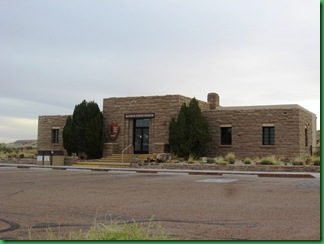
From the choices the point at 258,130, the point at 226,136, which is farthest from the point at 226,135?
the point at 258,130

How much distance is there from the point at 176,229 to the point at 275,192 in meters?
6.52

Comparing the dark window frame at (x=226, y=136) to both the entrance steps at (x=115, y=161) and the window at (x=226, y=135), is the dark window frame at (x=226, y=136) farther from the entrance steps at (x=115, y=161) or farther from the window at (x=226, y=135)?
the entrance steps at (x=115, y=161)

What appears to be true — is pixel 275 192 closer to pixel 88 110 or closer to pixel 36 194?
pixel 36 194

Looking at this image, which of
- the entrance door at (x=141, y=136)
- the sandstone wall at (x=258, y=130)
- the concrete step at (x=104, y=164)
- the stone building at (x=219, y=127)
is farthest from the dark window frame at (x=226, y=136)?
the concrete step at (x=104, y=164)

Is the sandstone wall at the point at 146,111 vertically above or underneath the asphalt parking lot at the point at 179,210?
above

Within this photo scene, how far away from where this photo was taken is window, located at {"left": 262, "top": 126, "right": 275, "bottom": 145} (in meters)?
31.0

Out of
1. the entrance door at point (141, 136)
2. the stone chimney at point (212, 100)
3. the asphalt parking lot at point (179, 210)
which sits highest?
the stone chimney at point (212, 100)

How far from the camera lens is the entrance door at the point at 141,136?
113 feet

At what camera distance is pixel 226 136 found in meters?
32.6

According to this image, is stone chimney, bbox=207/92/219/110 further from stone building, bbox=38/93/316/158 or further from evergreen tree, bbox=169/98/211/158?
evergreen tree, bbox=169/98/211/158

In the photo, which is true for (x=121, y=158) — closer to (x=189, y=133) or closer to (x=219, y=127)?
(x=189, y=133)

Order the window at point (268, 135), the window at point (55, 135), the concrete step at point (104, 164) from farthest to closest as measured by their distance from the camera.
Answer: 1. the window at point (55, 135)
2. the window at point (268, 135)
3. the concrete step at point (104, 164)

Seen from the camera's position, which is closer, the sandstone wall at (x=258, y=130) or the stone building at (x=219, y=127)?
the sandstone wall at (x=258, y=130)

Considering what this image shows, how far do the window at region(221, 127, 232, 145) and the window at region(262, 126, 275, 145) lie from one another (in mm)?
2538
